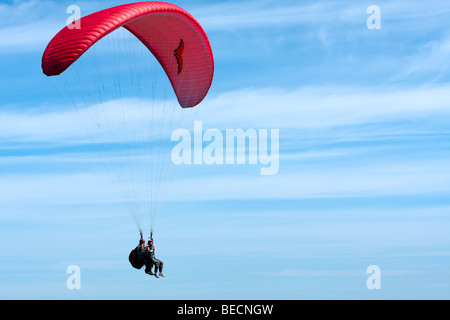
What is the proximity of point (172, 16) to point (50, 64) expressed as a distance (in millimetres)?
5380

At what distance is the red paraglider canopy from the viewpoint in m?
22.0

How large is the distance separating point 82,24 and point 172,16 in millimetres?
3602

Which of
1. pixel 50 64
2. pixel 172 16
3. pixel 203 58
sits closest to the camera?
pixel 50 64

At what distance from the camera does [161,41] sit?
1089 inches

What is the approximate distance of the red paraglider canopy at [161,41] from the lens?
72.2ft
